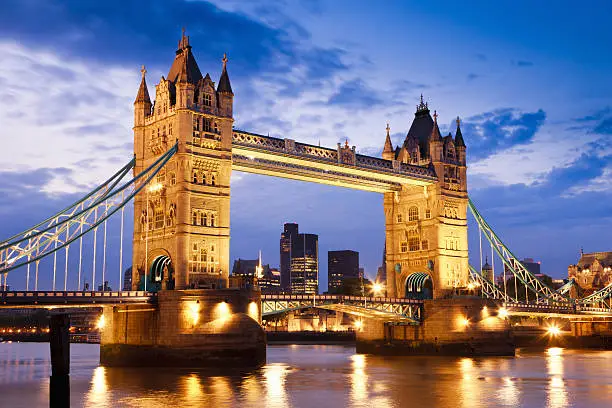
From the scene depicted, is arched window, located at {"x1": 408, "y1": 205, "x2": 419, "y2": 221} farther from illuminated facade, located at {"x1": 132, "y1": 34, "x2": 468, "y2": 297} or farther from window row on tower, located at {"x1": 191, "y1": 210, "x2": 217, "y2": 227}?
window row on tower, located at {"x1": 191, "y1": 210, "x2": 217, "y2": 227}

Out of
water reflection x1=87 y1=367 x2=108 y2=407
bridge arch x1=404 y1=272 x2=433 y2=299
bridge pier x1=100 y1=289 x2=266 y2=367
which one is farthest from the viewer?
bridge arch x1=404 y1=272 x2=433 y2=299

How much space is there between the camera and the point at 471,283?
8575cm

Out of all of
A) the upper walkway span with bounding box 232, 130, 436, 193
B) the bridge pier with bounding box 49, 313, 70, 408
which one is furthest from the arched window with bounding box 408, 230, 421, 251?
the bridge pier with bounding box 49, 313, 70, 408

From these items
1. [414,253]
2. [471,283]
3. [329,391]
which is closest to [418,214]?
[414,253]

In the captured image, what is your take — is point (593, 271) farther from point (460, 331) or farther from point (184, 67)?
point (184, 67)

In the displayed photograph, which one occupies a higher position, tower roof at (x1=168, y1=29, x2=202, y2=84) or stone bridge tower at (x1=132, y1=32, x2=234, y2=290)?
tower roof at (x1=168, y1=29, x2=202, y2=84)

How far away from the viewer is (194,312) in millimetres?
57844

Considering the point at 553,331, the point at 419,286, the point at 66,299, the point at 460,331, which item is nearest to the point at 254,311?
the point at 66,299

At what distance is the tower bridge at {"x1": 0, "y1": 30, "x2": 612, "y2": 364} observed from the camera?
190 ft

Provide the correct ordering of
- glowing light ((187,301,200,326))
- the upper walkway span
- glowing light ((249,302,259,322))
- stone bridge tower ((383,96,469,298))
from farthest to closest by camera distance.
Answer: stone bridge tower ((383,96,469,298)), the upper walkway span, glowing light ((249,302,259,322)), glowing light ((187,301,200,326))

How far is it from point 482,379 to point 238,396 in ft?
60.6

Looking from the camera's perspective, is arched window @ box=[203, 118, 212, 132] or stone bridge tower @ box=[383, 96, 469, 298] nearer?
arched window @ box=[203, 118, 212, 132]

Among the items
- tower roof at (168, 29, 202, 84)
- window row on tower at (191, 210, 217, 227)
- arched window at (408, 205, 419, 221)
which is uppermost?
tower roof at (168, 29, 202, 84)

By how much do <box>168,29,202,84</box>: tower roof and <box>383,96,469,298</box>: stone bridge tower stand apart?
30.1 meters
